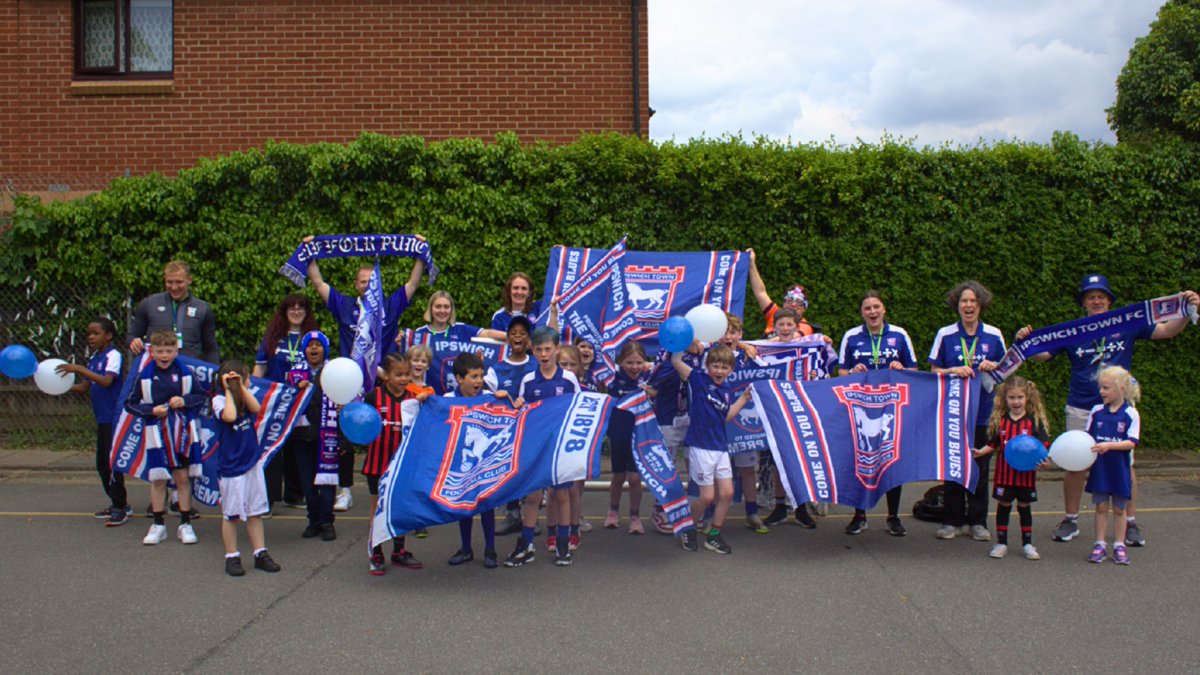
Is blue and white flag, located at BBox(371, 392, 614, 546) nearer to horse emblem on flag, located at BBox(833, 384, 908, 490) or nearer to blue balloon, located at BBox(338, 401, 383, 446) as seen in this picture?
blue balloon, located at BBox(338, 401, 383, 446)

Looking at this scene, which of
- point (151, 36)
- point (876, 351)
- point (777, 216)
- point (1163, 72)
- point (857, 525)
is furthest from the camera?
point (1163, 72)

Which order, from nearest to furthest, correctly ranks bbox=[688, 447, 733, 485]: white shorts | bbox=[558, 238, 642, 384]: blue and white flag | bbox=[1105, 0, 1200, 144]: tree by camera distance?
bbox=[688, 447, 733, 485]: white shorts < bbox=[558, 238, 642, 384]: blue and white flag < bbox=[1105, 0, 1200, 144]: tree

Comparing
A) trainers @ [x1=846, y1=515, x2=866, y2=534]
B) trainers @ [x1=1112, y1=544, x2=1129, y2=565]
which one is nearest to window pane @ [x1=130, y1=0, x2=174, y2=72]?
trainers @ [x1=846, y1=515, x2=866, y2=534]

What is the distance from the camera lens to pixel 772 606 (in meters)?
5.30

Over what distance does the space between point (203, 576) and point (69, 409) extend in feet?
18.6

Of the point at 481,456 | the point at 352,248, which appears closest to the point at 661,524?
the point at 481,456

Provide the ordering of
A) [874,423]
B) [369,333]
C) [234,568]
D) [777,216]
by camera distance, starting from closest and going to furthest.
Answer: [234,568] < [874,423] < [369,333] < [777,216]

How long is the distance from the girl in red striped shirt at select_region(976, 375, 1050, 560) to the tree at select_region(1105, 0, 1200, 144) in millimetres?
10420

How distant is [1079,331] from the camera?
6.86 metres

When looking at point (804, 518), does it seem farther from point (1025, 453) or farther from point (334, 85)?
point (334, 85)

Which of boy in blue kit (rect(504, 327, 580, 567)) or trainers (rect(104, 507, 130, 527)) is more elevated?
boy in blue kit (rect(504, 327, 580, 567))

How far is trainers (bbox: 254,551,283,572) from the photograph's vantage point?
5980 millimetres

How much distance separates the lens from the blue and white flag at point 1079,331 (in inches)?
264

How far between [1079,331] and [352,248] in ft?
18.5
